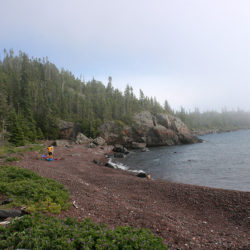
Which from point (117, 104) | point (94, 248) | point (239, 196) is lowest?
point (239, 196)

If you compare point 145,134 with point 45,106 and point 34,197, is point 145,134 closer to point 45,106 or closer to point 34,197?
point 45,106

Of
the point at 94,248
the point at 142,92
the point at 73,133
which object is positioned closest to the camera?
the point at 94,248

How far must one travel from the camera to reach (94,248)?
4117 mm

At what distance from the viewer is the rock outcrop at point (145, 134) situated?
6969cm

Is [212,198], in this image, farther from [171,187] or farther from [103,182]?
[103,182]

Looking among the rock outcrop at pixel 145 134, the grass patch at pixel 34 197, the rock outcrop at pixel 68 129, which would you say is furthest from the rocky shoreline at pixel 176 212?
the rock outcrop at pixel 68 129

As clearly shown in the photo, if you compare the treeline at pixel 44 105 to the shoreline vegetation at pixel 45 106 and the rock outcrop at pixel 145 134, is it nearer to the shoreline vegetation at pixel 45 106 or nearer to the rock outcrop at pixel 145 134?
the shoreline vegetation at pixel 45 106

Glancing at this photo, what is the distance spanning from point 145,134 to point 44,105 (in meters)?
45.6

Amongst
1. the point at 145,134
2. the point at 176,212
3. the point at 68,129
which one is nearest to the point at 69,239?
the point at 176,212

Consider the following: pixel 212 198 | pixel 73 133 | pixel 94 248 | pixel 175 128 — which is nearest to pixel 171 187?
pixel 212 198

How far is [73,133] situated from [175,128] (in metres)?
47.3

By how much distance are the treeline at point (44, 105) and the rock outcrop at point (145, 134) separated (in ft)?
18.6

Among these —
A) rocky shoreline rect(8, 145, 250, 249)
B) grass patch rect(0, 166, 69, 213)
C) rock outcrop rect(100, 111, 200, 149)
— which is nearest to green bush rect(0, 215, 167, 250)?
grass patch rect(0, 166, 69, 213)

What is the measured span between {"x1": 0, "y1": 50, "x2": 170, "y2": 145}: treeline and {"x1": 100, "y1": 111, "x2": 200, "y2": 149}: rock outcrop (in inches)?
224
